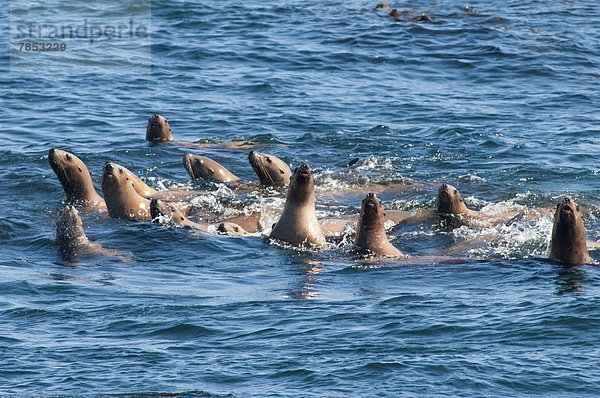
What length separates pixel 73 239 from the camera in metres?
13.8

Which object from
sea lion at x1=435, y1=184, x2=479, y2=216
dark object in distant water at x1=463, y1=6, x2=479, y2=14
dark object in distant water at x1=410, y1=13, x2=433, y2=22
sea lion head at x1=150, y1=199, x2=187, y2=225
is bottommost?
sea lion head at x1=150, y1=199, x2=187, y2=225

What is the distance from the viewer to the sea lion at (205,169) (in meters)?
17.8

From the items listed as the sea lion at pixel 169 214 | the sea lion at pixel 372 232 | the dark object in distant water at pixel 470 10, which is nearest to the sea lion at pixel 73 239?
the sea lion at pixel 169 214

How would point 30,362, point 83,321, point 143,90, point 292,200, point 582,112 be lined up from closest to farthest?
1. point 30,362
2. point 83,321
3. point 292,200
4. point 582,112
5. point 143,90

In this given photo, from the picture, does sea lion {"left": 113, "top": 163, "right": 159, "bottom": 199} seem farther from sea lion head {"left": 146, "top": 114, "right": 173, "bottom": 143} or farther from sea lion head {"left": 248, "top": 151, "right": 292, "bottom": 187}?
sea lion head {"left": 146, "top": 114, "right": 173, "bottom": 143}

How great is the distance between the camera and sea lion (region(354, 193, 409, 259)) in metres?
13.3

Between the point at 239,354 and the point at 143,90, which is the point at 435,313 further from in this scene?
the point at 143,90

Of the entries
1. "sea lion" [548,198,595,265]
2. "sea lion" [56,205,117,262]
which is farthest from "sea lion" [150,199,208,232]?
"sea lion" [548,198,595,265]

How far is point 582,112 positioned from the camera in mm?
21594

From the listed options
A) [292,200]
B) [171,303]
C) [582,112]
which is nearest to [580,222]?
[292,200]

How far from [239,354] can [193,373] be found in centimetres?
60

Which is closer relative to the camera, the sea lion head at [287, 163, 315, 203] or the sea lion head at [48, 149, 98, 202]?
the sea lion head at [287, 163, 315, 203]

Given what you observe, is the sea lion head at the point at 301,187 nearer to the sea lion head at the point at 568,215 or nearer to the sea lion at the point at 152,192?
the sea lion head at the point at 568,215

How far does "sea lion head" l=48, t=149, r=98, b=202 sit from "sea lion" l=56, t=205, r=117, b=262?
2.33m
